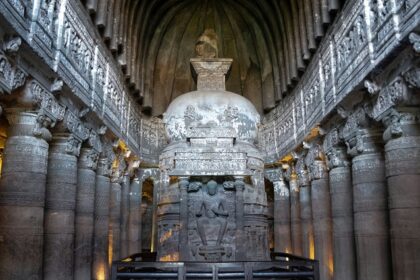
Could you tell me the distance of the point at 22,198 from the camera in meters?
A: 8.92

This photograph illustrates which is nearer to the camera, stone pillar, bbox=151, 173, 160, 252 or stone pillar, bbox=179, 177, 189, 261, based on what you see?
stone pillar, bbox=179, 177, 189, 261

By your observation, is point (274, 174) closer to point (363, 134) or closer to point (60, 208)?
point (363, 134)

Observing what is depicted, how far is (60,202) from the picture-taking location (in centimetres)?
1083

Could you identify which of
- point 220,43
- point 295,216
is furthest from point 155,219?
point 220,43

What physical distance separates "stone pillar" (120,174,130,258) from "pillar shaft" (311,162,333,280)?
7.88m

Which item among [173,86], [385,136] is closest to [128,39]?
[173,86]

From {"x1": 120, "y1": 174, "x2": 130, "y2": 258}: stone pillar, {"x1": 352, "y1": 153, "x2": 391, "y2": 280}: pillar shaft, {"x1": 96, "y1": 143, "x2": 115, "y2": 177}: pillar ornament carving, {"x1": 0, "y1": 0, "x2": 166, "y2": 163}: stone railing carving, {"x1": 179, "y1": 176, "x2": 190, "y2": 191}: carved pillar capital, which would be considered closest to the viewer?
{"x1": 0, "y1": 0, "x2": 166, "y2": 163}: stone railing carving

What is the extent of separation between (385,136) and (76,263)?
28.4 ft

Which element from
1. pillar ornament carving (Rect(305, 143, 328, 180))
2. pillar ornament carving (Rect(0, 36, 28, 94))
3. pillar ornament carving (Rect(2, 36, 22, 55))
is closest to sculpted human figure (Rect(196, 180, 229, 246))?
pillar ornament carving (Rect(305, 143, 328, 180))

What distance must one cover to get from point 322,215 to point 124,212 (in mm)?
8326

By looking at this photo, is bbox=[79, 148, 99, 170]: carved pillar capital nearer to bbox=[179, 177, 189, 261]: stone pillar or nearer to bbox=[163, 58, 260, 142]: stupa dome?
bbox=[179, 177, 189, 261]: stone pillar

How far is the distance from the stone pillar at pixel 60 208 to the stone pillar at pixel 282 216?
11.8 meters

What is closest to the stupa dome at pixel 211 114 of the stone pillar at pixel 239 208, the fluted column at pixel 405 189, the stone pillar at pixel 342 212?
the stone pillar at pixel 239 208

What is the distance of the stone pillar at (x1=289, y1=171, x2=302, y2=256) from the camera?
62.3ft
